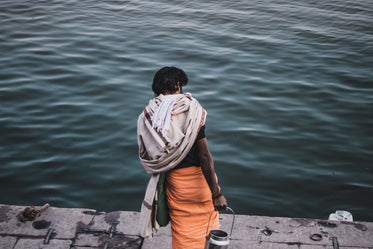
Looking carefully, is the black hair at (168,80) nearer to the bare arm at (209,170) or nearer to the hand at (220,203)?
the bare arm at (209,170)

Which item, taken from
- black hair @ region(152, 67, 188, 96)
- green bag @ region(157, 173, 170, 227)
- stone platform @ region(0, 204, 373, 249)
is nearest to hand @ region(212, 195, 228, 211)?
green bag @ region(157, 173, 170, 227)

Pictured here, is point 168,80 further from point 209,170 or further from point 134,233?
point 134,233

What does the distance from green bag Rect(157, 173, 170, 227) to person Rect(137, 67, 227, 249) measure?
0.03 meters

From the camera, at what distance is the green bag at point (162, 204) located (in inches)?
121

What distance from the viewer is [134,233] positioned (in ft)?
13.1

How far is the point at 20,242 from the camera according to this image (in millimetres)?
3850

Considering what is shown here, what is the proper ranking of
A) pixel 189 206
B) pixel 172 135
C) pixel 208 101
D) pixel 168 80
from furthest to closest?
pixel 208 101
pixel 189 206
pixel 168 80
pixel 172 135

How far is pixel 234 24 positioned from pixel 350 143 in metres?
7.13

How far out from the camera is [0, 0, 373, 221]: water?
5793mm

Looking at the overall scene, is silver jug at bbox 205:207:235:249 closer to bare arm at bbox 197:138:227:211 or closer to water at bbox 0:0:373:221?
bare arm at bbox 197:138:227:211

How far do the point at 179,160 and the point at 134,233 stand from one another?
140cm

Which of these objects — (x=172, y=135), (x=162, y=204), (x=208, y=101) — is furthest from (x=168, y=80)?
(x=208, y=101)

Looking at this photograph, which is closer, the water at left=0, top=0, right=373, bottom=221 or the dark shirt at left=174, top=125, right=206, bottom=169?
the dark shirt at left=174, top=125, right=206, bottom=169

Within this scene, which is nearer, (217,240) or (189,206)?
(217,240)
